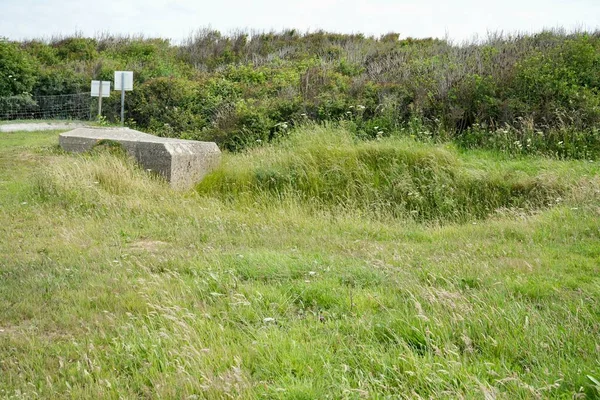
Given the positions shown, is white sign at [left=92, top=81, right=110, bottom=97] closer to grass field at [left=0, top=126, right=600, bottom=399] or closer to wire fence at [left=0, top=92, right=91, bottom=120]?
wire fence at [left=0, top=92, right=91, bottom=120]

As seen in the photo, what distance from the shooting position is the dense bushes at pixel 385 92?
41.0 ft

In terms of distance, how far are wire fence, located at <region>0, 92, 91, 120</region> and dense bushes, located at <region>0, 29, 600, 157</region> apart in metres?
0.56

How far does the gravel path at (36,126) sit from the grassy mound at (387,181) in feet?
38.4

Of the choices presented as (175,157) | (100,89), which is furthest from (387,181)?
(100,89)

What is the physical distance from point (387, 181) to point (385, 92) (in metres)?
5.24

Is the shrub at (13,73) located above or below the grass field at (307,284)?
above

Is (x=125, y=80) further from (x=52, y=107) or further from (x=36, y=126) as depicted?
(x=52, y=107)

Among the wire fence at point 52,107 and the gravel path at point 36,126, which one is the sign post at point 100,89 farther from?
the wire fence at point 52,107

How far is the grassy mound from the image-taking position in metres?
9.50

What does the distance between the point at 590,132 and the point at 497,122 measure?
5.91 feet

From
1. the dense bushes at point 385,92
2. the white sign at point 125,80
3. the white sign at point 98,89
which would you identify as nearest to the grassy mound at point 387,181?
the dense bushes at point 385,92

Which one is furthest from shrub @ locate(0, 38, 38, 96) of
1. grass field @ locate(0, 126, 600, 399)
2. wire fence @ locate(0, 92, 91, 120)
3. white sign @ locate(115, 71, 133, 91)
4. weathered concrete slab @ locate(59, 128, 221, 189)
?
grass field @ locate(0, 126, 600, 399)

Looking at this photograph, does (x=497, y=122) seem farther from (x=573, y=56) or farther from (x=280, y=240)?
(x=280, y=240)

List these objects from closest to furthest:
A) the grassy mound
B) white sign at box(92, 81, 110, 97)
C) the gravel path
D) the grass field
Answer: the grass field
the grassy mound
the gravel path
white sign at box(92, 81, 110, 97)
